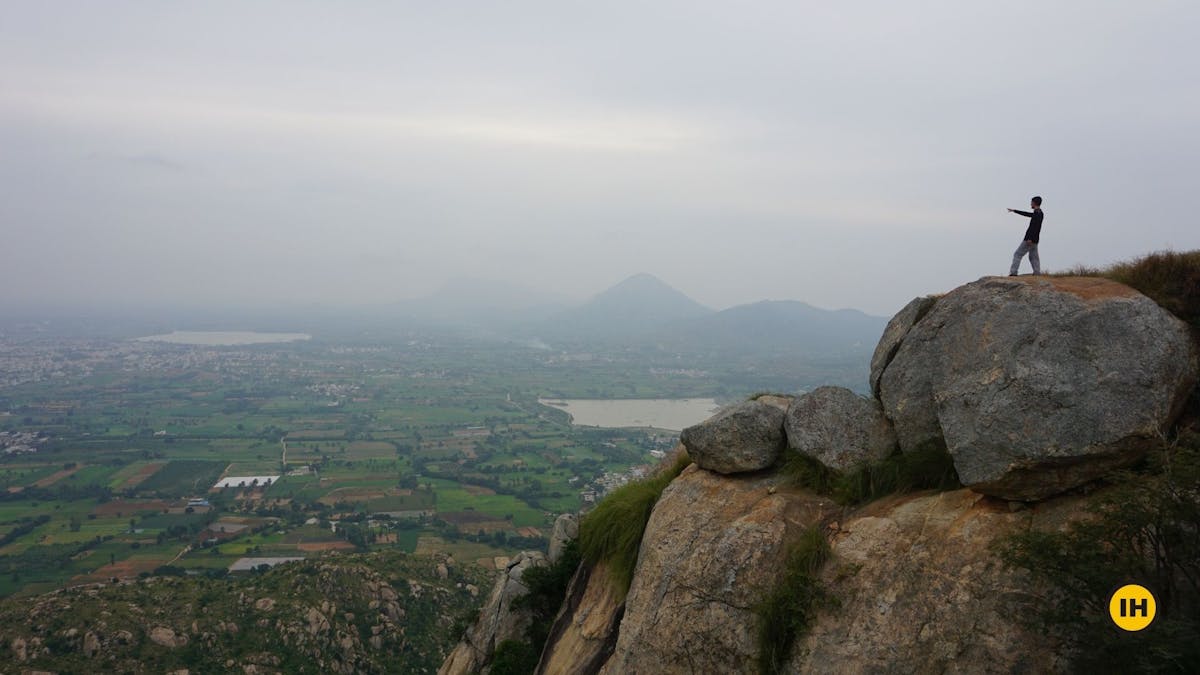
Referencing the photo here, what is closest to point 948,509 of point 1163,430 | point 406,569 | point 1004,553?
point 1004,553

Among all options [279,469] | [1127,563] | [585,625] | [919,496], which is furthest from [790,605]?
[279,469]

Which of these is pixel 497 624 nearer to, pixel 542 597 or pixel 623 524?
pixel 542 597

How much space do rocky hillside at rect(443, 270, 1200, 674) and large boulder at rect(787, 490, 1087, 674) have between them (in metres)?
0.02

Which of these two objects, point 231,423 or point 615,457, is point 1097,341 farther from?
point 231,423

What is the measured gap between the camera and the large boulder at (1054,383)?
735 cm

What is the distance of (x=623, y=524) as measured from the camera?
12.4 meters

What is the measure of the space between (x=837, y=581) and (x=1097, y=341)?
179 inches

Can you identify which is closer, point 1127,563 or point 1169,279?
point 1127,563

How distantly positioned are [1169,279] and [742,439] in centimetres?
661

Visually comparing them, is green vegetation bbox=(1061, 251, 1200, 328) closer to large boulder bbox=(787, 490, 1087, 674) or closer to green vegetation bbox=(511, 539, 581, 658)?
large boulder bbox=(787, 490, 1087, 674)

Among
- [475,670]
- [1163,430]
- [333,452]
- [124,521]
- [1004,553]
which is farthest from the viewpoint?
[333,452]

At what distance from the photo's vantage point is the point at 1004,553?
680 cm

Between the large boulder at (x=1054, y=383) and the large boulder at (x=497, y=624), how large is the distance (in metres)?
10.2

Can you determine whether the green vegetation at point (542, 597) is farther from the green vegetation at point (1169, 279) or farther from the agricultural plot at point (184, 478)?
the agricultural plot at point (184, 478)
